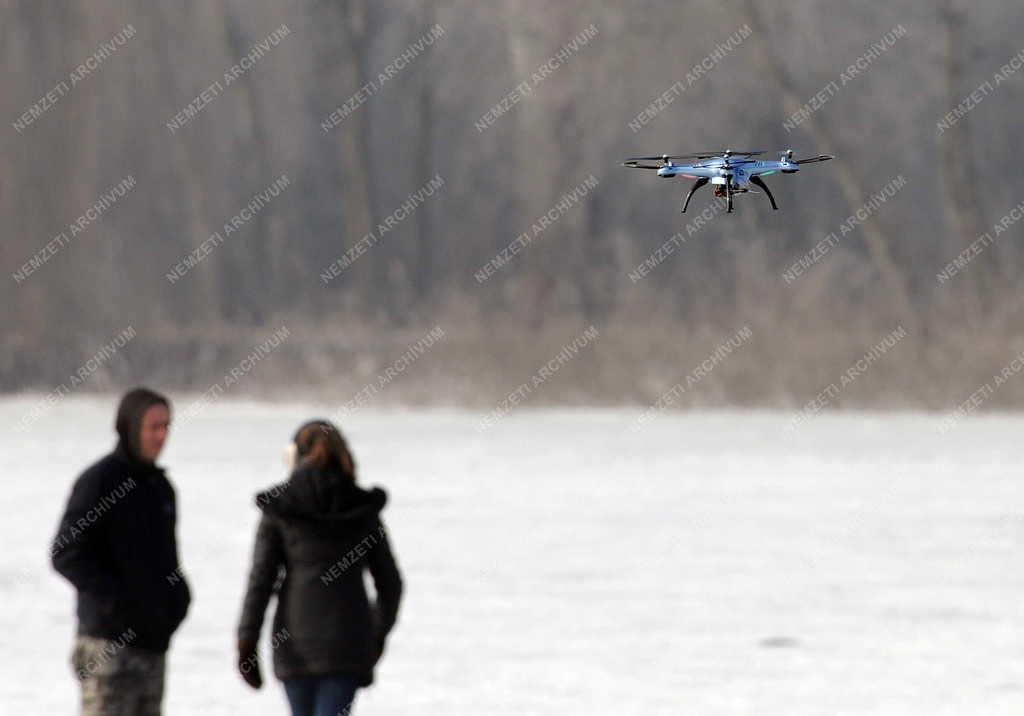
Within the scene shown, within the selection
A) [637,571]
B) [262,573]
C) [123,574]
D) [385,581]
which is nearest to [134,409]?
[123,574]

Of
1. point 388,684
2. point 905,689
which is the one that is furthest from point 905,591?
point 388,684

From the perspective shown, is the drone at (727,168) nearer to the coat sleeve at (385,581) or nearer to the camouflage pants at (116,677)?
the coat sleeve at (385,581)

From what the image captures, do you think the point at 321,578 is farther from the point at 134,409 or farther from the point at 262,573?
the point at 134,409

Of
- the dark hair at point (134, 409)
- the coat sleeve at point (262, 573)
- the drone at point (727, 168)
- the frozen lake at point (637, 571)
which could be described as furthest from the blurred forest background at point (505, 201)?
the drone at point (727, 168)

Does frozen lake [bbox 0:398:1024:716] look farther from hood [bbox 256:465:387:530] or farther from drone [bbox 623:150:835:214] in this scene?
drone [bbox 623:150:835:214]

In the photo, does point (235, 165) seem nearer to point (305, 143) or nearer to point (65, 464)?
point (305, 143)

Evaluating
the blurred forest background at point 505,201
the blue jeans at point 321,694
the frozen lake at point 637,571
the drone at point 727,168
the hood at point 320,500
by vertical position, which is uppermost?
the blurred forest background at point 505,201

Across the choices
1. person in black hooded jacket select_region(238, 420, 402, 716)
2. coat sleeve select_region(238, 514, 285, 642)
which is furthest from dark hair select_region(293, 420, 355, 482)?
coat sleeve select_region(238, 514, 285, 642)
